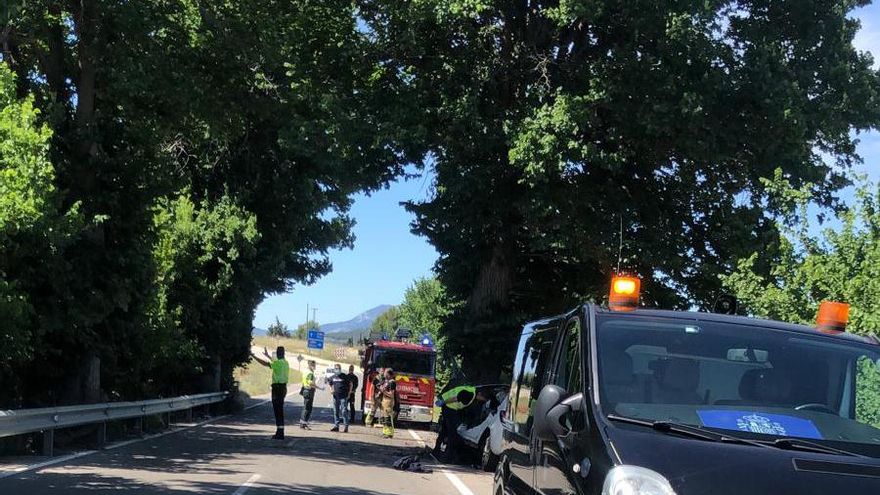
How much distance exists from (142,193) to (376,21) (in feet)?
24.6

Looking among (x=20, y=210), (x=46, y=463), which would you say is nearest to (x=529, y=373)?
(x=46, y=463)

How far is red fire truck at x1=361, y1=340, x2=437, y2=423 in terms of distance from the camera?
29078mm

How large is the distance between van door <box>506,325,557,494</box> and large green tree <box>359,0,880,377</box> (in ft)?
33.4

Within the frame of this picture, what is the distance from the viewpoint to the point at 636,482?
357cm

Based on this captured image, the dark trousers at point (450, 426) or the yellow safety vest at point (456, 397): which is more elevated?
the yellow safety vest at point (456, 397)

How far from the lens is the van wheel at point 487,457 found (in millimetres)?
15672

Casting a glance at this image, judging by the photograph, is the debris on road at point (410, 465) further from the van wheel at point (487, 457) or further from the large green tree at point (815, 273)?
the large green tree at point (815, 273)

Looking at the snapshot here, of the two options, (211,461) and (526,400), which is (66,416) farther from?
(526,400)

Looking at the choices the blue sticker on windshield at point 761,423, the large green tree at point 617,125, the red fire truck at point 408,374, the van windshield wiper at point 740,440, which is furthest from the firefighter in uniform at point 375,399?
the van windshield wiper at point 740,440

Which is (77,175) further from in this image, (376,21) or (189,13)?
(376,21)

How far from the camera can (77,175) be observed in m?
15.8

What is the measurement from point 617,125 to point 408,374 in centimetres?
1437

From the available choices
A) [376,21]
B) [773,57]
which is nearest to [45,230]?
[376,21]

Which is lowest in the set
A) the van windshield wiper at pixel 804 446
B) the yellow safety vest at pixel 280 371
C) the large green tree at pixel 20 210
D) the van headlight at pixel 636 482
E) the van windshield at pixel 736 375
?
the yellow safety vest at pixel 280 371
